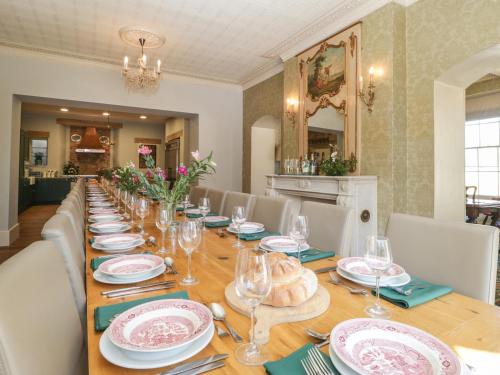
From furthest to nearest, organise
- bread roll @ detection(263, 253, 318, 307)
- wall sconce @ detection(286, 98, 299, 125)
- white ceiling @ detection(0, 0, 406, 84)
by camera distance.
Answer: wall sconce @ detection(286, 98, 299, 125) → white ceiling @ detection(0, 0, 406, 84) → bread roll @ detection(263, 253, 318, 307)

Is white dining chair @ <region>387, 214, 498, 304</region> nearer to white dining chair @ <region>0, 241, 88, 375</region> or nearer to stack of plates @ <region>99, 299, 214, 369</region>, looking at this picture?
stack of plates @ <region>99, 299, 214, 369</region>

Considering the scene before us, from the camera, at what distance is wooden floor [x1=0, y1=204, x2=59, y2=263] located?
4.05 m

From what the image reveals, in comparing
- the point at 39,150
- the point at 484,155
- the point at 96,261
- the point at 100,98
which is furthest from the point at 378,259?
the point at 39,150

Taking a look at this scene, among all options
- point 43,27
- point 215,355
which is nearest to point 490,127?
point 215,355

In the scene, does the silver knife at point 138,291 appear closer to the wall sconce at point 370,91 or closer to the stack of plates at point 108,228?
the stack of plates at point 108,228

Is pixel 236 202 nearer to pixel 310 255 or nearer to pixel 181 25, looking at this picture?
pixel 310 255

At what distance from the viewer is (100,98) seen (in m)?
4.75

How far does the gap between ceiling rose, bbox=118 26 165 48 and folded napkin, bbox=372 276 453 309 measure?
4053 mm

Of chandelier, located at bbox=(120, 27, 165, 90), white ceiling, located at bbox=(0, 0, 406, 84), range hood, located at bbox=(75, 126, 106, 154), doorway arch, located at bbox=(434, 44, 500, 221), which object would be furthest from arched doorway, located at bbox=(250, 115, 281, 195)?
range hood, located at bbox=(75, 126, 106, 154)

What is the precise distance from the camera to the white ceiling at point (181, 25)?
10.6 feet

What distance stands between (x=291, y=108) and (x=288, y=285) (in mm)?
3941

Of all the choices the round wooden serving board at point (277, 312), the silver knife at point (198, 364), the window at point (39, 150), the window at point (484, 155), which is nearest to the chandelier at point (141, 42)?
the round wooden serving board at point (277, 312)

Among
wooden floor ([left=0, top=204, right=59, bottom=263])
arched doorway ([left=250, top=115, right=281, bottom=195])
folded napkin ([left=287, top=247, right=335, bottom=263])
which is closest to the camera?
folded napkin ([left=287, top=247, right=335, bottom=263])

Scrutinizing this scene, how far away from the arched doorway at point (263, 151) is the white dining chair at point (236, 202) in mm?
2864
